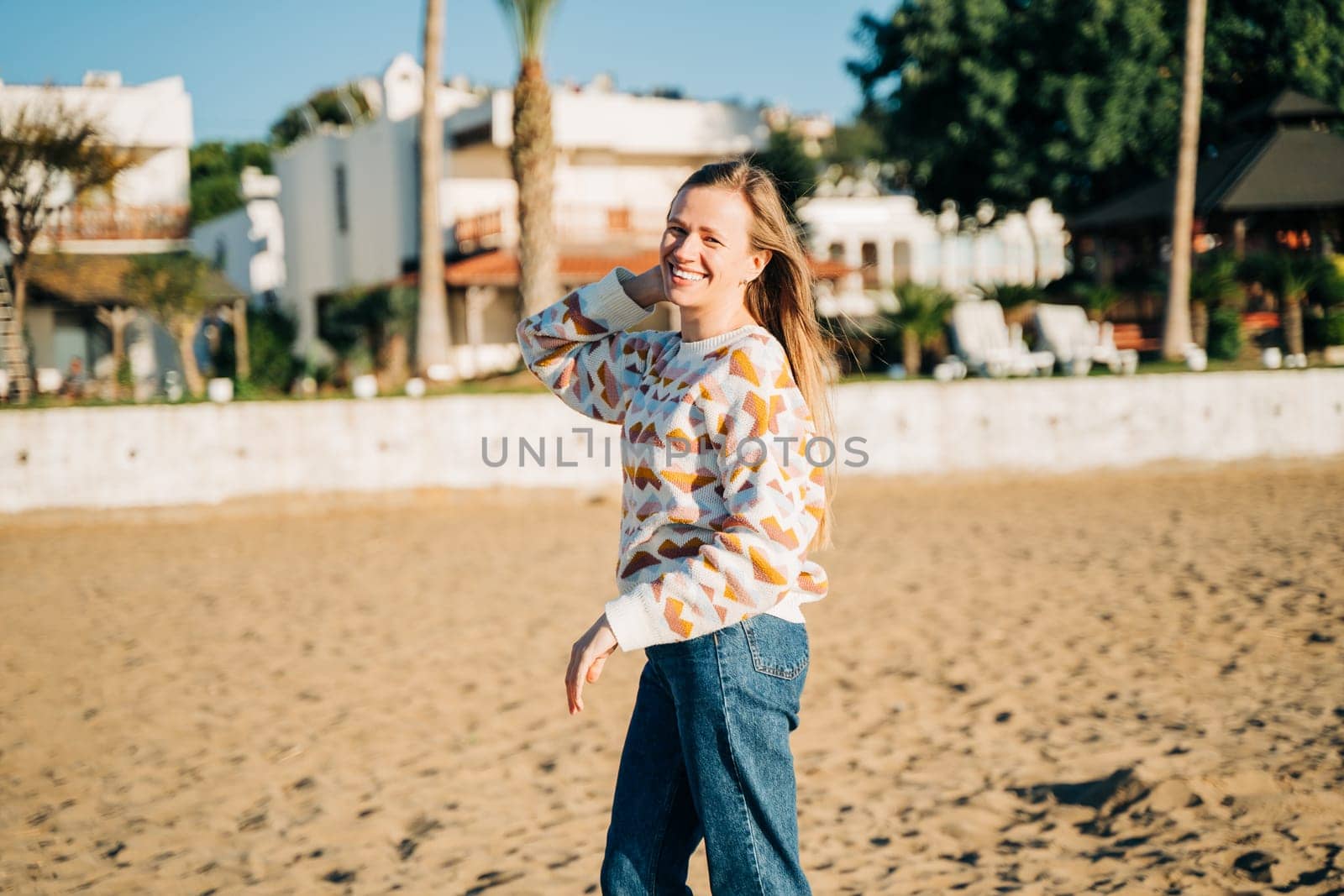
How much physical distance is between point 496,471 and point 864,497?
13.9 ft

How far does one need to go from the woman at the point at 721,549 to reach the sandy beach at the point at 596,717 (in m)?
1.74

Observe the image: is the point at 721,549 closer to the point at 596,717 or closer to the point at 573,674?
the point at 573,674

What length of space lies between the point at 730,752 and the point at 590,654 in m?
0.30

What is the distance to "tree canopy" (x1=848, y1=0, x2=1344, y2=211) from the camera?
23.7m

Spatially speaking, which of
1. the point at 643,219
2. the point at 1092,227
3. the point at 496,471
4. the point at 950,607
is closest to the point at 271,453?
the point at 496,471

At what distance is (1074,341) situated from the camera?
17.2 meters

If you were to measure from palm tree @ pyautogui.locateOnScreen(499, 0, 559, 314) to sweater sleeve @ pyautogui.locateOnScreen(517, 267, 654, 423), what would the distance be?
45.8 ft

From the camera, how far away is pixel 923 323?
1839 centimetres

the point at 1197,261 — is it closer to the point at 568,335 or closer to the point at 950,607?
the point at 950,607

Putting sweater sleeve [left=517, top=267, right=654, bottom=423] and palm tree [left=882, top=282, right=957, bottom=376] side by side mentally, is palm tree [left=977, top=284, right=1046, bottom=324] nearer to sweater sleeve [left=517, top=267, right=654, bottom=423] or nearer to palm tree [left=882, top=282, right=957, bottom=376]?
palm tree [left=882, top=282, right=957, bottom=376]

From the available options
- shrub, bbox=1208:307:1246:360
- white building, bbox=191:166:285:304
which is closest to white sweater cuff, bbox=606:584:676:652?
shrub, bbox=1208:307:1246:360

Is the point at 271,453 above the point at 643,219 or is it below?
below

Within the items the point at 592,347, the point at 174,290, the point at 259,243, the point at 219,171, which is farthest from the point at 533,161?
the point at 219,171

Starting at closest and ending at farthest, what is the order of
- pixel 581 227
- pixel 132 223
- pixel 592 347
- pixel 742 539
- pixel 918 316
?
pixel 742 539
pixel 592 347
pixel 918 316
pixel 132 223
pixel 581 227
